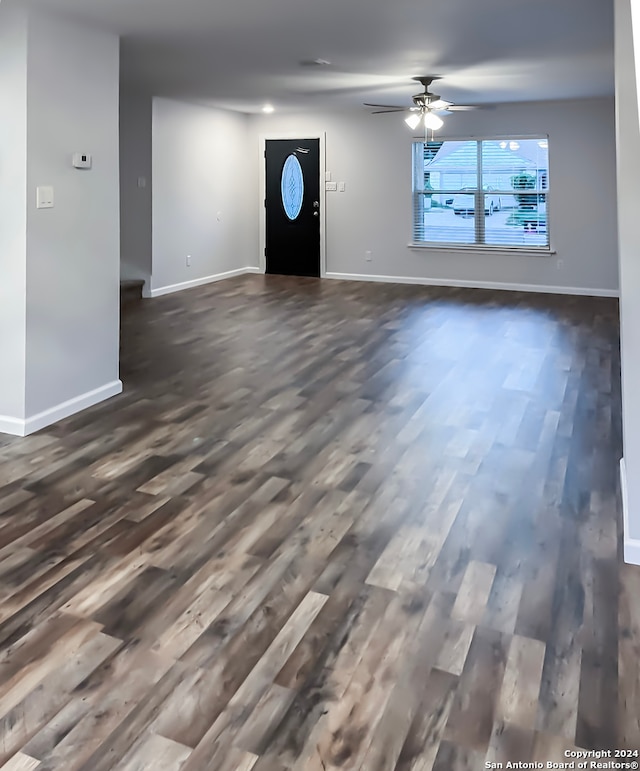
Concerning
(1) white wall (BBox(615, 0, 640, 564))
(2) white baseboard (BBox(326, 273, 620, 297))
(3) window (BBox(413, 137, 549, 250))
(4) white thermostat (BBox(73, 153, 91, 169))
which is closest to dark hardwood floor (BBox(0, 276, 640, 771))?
(1) white wall (BBox(615, 0, 640, 564))

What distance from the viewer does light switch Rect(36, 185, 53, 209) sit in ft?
12.4

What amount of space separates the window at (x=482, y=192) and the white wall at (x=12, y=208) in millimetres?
6395

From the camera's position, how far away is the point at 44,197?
12.5ft

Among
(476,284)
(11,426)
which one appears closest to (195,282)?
(476,284)

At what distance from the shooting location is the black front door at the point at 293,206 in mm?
9766

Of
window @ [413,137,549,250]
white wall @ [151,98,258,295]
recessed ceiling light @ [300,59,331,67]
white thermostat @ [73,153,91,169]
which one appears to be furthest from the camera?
window @ [413,137,549,250]

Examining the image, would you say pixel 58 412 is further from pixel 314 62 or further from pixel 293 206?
A: pixel 293 206

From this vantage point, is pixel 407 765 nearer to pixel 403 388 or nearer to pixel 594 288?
pixel 403 388

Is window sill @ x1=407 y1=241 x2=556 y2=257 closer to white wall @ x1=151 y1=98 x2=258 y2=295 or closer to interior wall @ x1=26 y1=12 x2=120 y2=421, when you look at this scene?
white wall @ x1=151 y1=98 x2=258 y2=295

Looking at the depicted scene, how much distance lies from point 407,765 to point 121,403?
3250 mm

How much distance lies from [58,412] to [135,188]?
15.4 ft

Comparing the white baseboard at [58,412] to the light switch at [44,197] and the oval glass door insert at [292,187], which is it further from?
the oval glass door insert at [292,187]

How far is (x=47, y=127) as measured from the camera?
3.77m

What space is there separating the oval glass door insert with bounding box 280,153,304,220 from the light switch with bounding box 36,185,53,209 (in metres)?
6.35
